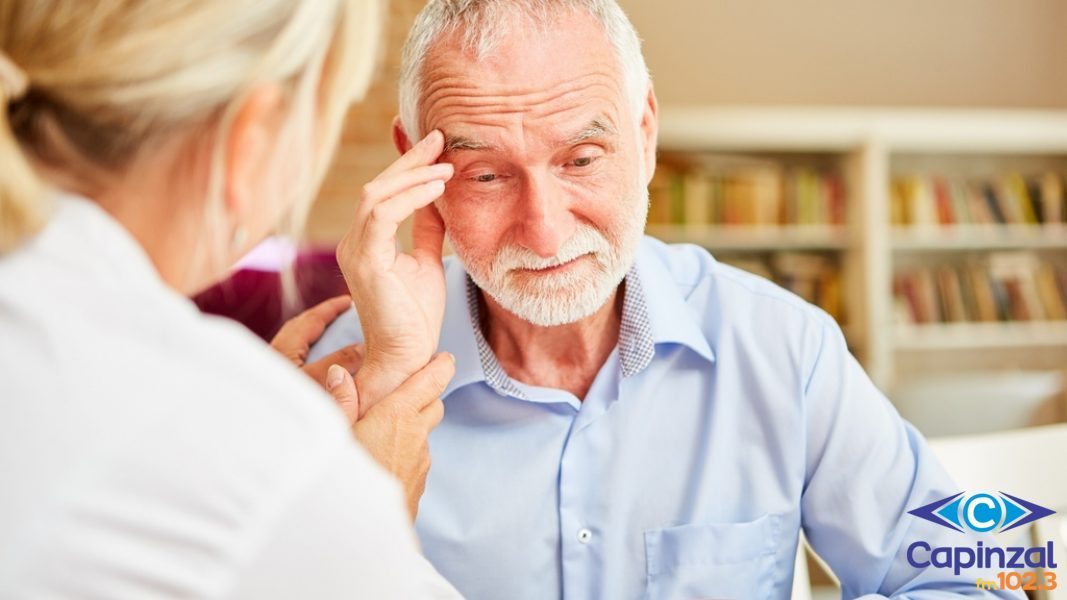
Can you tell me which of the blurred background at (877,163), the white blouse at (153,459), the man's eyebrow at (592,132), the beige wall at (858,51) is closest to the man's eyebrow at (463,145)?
the man's eyebrow at (592,132)

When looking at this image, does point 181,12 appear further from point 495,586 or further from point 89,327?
point 495,586

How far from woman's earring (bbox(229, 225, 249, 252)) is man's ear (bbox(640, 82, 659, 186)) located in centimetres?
76

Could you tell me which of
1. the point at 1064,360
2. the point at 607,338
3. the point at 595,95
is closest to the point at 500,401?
the point at 607,338

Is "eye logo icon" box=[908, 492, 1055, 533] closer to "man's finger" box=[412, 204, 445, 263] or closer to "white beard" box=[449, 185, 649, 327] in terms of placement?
"white beard" box=[449, 185, 649, 327]

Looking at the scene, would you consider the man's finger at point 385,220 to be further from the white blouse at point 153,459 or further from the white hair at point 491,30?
the white blouse at point 153,459

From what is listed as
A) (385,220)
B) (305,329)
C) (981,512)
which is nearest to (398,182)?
(385,220)

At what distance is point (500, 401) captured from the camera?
1.39m

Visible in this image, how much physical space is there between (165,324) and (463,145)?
752 mm

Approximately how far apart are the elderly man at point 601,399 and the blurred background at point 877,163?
9.34 feet

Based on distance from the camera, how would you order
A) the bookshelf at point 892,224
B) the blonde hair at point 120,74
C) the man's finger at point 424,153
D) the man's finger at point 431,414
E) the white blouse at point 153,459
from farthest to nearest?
the bookshelf at point 892,224
the man's finger at point 424,153
the man's finger at point 431,414
the blonde hair at point 120,74
the white blouse at point 153,459

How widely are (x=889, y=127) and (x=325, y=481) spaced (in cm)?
472

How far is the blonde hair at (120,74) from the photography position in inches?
26.3

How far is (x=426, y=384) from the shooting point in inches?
46.6

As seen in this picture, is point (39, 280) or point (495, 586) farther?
point (495, 586)
